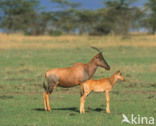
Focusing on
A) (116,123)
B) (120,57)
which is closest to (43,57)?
(120,57)

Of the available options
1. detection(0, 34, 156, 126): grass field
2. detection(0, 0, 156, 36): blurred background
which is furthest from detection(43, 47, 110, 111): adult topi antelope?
detection(0, 0, 156, 36): blurred background

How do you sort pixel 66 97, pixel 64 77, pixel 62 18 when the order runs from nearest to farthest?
pixel 64 77 → pixel 66 97 → pixel 62 18

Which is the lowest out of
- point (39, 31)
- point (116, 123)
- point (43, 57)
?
point (116, 123)

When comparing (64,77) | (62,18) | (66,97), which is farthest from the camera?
(62,18)

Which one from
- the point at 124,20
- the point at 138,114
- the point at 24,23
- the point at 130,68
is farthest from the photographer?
the point at 24,23

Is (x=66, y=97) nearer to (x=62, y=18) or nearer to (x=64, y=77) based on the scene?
(x=64, y=77)

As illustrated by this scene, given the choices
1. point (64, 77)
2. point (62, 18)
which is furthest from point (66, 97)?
point (62, 18)

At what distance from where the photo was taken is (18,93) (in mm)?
12000

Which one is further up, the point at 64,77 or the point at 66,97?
the point at 64,77

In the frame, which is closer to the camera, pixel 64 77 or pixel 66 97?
pixel 64 77

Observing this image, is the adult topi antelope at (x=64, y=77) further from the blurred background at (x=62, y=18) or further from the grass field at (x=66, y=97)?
the blurred background at (x=62, y=18)

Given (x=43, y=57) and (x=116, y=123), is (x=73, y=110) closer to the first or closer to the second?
(x=116, y=123)

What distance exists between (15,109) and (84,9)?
167 feet

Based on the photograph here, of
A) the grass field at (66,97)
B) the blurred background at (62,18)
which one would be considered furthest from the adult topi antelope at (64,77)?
the blurred background at (62,18)
